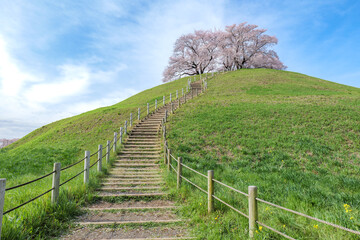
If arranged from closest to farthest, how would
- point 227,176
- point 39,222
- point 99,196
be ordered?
point 39,222, point 99,196, point 227,176

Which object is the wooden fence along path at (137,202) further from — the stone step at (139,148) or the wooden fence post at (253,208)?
the stone step at (139,148)

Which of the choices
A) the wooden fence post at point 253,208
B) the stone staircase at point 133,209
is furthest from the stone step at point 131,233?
the wooden fence post at point 253,208

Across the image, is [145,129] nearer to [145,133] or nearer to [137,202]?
[145,133]

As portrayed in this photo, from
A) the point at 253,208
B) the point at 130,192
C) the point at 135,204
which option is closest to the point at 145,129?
the point at 130,192

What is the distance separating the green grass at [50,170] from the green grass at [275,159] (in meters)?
2.79

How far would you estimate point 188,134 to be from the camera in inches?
552

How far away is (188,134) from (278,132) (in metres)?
5.85

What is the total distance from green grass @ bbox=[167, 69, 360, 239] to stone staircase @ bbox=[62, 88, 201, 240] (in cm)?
56

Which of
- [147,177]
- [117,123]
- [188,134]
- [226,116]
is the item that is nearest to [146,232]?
[147,177]

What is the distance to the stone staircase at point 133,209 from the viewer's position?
13.7 ft

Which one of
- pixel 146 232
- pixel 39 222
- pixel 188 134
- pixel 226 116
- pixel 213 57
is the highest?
pixel 213 57

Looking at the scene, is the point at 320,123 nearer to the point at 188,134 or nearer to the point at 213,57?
the point at 188,134

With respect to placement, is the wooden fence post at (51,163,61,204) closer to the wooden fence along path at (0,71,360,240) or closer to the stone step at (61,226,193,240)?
the wooden fence along path at (0,71,360,240)

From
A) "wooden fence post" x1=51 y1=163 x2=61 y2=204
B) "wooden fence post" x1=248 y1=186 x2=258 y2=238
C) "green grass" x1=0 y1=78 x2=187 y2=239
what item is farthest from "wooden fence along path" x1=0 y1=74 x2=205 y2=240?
"wooden fence post" x1=248 y1=186 x2=258 y2=238
